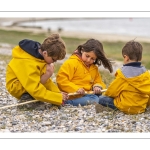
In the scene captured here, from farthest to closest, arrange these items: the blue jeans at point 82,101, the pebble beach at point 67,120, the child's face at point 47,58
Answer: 1. the blue jeans at point 82,101
2. the child's face at point 47,58
3. the pebble beach at point 67,120

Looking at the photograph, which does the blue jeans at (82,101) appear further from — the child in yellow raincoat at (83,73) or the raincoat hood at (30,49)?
the raincoat hood at (30,49)

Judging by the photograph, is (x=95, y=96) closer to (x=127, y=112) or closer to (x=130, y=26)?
(x=127, y=112)

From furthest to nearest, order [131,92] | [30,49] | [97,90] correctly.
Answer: [97,90] < [30,49] < [131,92]

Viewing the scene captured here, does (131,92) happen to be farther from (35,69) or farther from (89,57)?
(35,69)

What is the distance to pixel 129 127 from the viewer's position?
689 centimetres

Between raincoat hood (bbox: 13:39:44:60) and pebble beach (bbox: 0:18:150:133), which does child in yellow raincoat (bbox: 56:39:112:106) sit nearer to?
pebble beach (bbox: 0:18:150:133)

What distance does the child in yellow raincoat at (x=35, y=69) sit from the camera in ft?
24.3

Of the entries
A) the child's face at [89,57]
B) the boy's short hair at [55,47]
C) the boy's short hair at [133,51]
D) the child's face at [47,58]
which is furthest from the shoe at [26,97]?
the boy's short hair at [133,51]

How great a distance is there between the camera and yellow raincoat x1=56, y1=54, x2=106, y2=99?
8.13 m

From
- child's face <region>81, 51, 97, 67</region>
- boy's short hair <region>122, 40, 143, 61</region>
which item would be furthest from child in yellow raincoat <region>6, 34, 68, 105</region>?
boy's short hair <region>122, 40, 143, 61</region>

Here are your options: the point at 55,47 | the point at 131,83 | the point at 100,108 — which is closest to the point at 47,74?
the point at 55,47

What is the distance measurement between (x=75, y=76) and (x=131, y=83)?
51.3 inches

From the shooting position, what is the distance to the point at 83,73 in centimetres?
833
